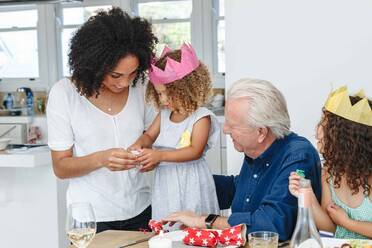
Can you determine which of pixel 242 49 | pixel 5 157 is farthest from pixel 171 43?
pixel 242 49

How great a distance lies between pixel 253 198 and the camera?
2176mm

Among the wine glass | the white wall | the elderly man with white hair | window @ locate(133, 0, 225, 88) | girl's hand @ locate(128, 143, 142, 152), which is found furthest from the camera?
window @ locate(133, 0, 225, 88)

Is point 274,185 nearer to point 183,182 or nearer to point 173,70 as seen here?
point 183,182

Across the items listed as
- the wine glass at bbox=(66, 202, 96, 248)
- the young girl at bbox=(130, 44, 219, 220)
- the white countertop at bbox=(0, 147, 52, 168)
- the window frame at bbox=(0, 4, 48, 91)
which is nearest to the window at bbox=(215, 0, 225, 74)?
the window frame at bbox=(0, 4, 48, 91)

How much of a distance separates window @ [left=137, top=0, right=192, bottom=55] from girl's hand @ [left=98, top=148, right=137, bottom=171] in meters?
3.79

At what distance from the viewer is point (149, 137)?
253cm

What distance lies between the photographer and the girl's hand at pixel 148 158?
233cm

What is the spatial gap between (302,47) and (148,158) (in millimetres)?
958

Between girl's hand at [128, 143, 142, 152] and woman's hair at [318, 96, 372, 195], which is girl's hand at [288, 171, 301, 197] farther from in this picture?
girl's hand at [128, 143, 142, 152]

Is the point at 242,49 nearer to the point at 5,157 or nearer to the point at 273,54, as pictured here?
the point at 273,54

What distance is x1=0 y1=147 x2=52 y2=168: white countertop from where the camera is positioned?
3508 millimetres

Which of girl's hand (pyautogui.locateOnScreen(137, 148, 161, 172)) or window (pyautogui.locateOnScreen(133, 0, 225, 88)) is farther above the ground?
A: window (pyautogui.locateOnScreen(133, 0, 225, 88))

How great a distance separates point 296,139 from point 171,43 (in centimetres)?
409

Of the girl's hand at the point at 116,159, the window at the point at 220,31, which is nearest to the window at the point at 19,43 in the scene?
the window at the point at 220,31
